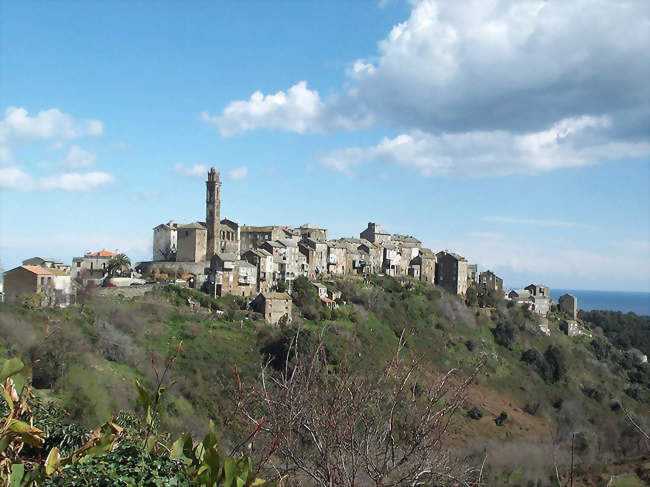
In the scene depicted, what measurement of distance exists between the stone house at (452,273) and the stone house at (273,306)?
26.9 metres

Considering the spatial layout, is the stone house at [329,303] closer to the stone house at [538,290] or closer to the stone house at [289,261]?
the stone house at [289,261]

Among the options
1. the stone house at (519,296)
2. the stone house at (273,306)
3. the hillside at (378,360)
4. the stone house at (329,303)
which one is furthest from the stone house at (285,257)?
the stone house at (519,296)

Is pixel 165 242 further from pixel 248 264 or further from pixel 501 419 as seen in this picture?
pixel 501 419

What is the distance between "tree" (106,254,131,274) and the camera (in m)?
46.9

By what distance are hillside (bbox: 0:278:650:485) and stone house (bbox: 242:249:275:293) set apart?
8.77 ft

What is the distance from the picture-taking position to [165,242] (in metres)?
53.3

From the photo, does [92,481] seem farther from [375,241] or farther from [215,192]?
[375,241]

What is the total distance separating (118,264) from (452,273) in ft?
118

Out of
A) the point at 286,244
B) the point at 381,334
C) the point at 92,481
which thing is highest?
the point at 286,244

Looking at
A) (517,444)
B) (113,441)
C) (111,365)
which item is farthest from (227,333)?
(113,441)

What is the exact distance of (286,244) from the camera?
177 ft

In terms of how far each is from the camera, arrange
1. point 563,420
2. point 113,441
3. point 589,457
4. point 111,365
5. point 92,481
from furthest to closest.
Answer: point 563,420 < point 589,457 < point 111,365 < point 113,441 < point 92,481

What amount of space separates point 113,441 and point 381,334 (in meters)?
43.6

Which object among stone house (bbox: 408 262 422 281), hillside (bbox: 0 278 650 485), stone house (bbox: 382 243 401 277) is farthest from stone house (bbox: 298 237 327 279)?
stone house (bbox: 408 262 422 281)
